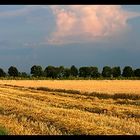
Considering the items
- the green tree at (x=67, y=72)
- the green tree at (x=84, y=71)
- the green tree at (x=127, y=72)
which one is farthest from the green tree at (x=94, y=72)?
the green tree at (x=127, y=72)

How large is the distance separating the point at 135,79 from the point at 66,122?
42.5m

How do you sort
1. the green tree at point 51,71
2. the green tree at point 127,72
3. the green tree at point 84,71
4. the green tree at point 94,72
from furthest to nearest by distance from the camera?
the green tree at point 94,72
the green tree at point 84,71
the green tree at point 127,72
the green tree at point 51,71

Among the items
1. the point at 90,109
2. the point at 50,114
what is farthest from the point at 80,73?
the point at 50,114

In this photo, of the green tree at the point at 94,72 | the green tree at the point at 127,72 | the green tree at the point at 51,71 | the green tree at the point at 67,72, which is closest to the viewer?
the green tree at the point at 51,71

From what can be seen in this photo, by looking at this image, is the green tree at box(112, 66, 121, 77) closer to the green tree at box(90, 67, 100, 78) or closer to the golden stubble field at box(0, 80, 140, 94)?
the green tree at box(90, 67, 100, 78)

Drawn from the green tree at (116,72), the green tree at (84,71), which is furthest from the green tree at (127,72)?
the green tree at (84,71)

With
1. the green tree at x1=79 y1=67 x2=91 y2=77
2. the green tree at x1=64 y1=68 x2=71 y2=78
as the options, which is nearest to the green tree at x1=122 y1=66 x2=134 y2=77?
the green tree at x1=79 y1=67 x2=91 y2=77

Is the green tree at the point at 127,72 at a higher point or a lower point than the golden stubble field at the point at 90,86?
higher

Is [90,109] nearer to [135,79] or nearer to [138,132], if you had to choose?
[138,132]

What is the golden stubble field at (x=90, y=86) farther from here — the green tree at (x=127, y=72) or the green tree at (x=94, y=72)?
the green tree at (x=94, y=72)

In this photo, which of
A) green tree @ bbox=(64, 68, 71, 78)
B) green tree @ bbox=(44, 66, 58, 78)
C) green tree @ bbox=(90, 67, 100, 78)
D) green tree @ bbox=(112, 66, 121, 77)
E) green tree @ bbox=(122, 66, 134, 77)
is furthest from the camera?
green tree @ bbox=(112, 66, 121, 77)

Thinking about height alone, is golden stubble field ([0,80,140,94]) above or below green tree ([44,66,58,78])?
below

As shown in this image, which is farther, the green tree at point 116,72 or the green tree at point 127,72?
the green tree at point 116,72

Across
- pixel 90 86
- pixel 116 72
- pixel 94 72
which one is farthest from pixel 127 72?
pixel 90 86
